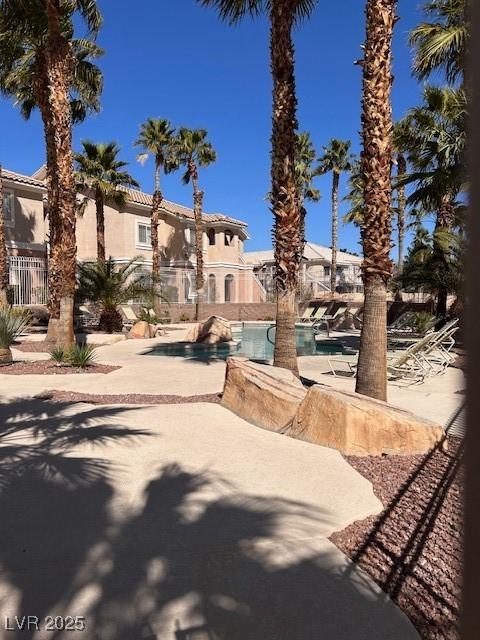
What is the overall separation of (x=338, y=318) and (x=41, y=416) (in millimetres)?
19629

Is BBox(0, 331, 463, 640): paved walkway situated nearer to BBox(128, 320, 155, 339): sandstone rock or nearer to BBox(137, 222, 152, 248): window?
BBox(128, 320, 155, 339): sandstone rock

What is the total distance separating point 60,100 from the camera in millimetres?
12508

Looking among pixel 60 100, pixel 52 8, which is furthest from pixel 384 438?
pixel 52 8

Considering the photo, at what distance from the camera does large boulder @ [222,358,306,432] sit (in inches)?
244

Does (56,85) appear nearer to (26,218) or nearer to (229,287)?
(26,218)

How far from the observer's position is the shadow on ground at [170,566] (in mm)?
2627

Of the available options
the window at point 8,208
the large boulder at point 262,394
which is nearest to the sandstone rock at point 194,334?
the large boulder at point 262,394

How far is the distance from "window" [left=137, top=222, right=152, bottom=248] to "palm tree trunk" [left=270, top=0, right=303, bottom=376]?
91.8 feet

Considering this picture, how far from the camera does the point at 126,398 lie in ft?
26.9

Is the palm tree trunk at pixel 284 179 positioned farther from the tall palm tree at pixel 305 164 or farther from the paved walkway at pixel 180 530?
the tall palm tree at pixel 305 164

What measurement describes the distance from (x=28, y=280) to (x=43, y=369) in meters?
13.9

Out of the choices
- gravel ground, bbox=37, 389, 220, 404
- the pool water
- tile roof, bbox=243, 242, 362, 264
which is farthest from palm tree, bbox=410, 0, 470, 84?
tile roof, bbox=243, 242, 362, 264

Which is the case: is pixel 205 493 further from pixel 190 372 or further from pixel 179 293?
pixel 179 293

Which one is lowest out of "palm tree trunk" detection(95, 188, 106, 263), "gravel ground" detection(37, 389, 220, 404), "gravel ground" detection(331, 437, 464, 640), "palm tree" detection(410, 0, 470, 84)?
"gravel ground" detection(331, 437, 464, 640)
